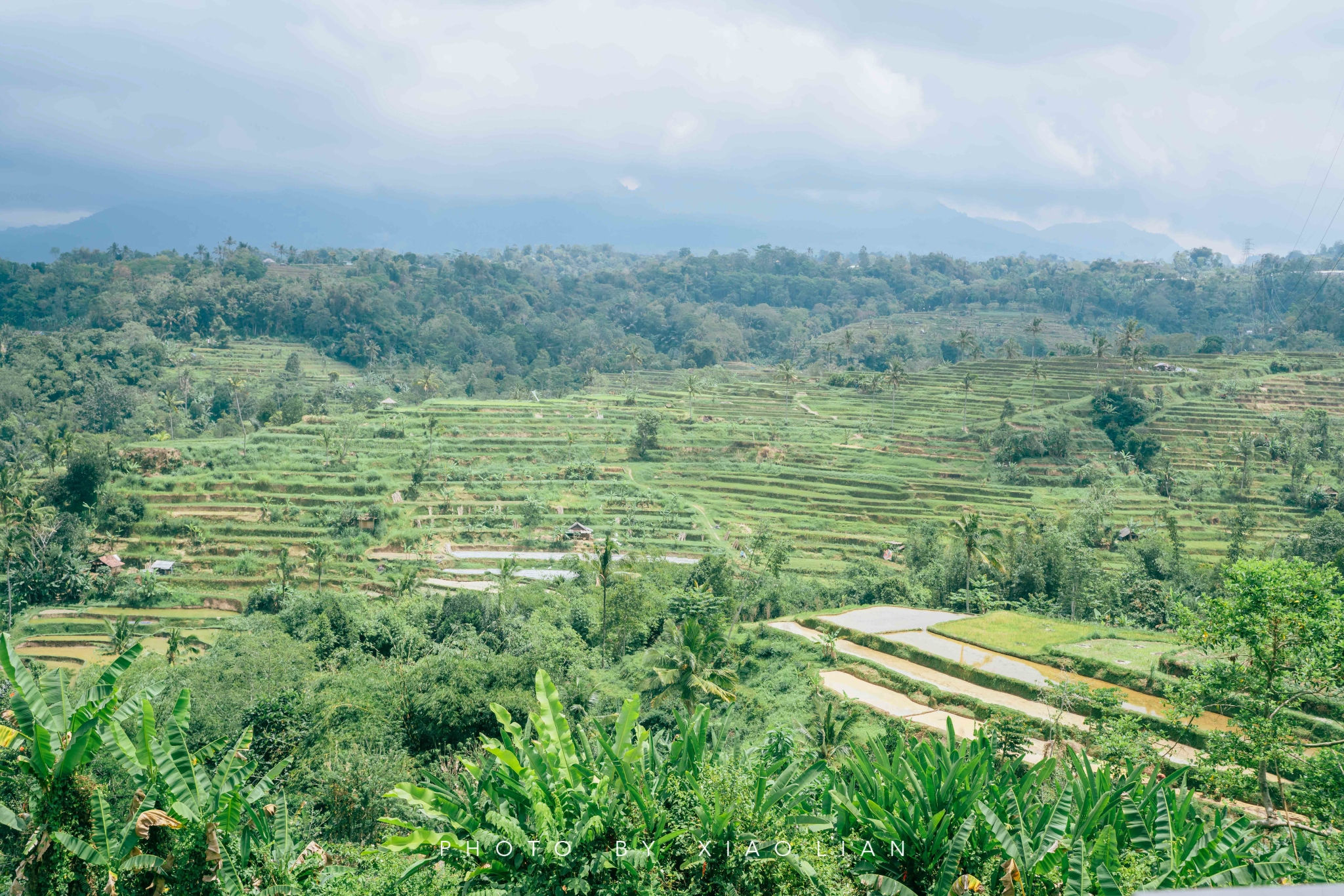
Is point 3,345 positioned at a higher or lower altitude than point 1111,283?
lower

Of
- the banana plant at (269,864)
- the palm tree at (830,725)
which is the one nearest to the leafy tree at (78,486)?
the palm tree at (830,725)

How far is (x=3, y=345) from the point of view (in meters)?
61.9

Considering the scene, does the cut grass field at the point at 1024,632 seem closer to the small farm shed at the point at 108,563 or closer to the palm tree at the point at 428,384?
the small farm shed at the point at 108,563

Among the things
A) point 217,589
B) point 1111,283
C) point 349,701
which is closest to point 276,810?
point 349,701

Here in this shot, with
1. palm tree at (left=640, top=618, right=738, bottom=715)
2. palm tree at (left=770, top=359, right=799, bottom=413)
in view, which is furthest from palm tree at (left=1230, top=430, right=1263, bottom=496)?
palm tree at (left=640, top=618, right=738, bottom=715)

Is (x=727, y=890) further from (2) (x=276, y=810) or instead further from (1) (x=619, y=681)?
(1) (x=619, y=681)

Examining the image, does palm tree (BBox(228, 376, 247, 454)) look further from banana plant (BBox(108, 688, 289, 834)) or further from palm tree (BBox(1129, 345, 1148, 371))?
palm tree (BBox(1129, 345, 1148, 371))

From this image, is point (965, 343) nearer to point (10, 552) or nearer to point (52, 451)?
point (52, 451)

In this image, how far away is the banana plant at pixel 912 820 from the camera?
5652 mm

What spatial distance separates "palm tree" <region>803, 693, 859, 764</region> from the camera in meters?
14.4

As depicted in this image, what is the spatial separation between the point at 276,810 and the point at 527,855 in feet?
7.43

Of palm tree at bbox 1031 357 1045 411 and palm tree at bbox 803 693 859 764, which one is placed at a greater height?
palm tree at bbox 1031 357 1045 411

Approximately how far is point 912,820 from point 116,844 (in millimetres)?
5447

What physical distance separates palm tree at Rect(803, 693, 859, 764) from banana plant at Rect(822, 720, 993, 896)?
6.74 meters
